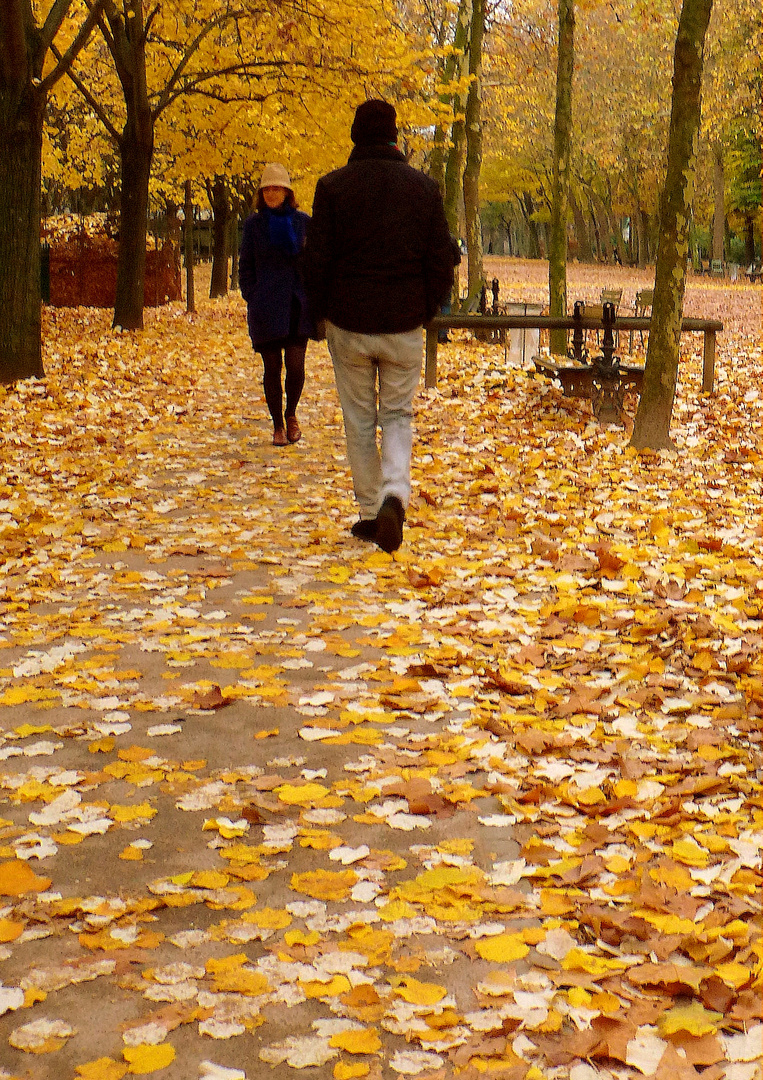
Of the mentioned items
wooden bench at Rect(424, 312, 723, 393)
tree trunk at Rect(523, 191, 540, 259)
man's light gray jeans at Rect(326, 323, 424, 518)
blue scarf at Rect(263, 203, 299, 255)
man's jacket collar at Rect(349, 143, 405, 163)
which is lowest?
man's light gray jeans at Rect(326, 323, 424, 518)

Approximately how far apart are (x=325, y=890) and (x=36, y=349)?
11.0 m

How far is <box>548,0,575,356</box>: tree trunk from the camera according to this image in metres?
14.8

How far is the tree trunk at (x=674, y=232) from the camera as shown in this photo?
360 inches

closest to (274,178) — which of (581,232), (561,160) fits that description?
(561,160)

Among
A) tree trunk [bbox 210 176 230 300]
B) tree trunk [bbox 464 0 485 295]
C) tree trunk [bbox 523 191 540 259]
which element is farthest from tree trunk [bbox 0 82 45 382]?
tree trunk [bbox 523 191 540 259]

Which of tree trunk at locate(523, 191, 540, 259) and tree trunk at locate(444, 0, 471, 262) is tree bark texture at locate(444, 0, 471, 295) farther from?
tree trunk at locate(523, 191, 540, 259)

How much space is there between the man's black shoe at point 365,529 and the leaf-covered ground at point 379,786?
0.39 ft

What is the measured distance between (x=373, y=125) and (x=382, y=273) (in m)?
0.79

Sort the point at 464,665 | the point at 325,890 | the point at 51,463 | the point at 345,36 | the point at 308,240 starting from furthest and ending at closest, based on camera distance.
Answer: the point at 345,36, the point at 51,463, the point at 308,240, the point at 464,665, the point at 325,890

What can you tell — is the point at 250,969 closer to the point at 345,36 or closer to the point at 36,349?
the point at 36,349

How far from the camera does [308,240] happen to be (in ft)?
20.9

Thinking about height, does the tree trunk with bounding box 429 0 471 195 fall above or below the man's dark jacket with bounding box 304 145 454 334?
above

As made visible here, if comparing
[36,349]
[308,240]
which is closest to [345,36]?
[36,349]

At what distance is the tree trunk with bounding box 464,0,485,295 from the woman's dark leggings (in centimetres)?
1081
